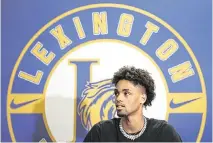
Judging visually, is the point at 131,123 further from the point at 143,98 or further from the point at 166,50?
the point at 166,50

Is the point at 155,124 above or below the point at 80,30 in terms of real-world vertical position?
below

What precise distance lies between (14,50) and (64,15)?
308 millimetres

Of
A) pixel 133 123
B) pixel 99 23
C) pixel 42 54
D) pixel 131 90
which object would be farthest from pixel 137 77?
pixel 42 54

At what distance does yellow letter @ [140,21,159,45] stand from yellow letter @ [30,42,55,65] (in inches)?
18.1

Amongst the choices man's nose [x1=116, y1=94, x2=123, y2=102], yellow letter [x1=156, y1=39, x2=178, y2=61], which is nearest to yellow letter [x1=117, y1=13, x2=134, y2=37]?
yellow letter [x1=156, y1=39, x2=178, y2=61]

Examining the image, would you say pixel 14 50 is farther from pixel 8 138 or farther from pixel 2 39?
pixel 8 138

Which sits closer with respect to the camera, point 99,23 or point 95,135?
point 95,135

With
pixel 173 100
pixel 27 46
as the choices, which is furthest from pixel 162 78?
pixel 27 46

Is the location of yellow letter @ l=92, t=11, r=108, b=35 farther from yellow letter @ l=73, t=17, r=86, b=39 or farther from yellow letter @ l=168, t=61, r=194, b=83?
yellow letter @ l=168, t=61, r=194, b=83

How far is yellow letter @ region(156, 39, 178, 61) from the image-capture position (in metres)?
1.70

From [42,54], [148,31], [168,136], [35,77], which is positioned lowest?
[168,136]

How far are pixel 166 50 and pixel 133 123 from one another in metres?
0.47

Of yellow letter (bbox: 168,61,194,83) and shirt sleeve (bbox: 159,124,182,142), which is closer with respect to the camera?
shirt sleeve (bbox: 159,124,182,142)

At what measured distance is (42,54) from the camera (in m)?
1.71
